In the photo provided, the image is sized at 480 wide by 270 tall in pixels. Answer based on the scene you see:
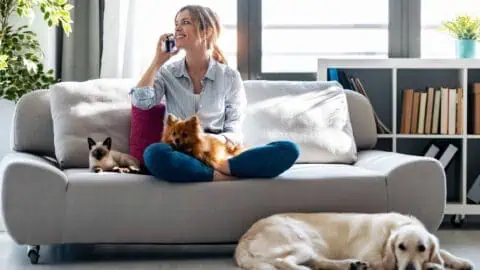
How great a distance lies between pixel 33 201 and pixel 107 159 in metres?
0.44

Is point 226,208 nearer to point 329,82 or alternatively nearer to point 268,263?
point 268,263

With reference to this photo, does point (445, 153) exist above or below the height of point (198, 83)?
below

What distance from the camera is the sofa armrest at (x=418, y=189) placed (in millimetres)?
3357

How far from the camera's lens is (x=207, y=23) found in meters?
3.76

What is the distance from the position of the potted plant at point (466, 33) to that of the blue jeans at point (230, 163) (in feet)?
5.06

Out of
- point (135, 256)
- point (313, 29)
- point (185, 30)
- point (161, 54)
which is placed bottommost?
point (135, 256)

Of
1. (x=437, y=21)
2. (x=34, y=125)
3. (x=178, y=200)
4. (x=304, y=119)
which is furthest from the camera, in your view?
(x=437, y=21)

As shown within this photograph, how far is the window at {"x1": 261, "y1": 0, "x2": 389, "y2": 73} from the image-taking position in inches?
188

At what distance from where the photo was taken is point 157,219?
10.8 ft

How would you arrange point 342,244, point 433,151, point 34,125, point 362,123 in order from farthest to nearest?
point 433,151 < point 362,123 < point 34,125 < point 342,244

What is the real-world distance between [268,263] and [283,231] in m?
0.16

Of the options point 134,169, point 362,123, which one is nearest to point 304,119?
point 362,123

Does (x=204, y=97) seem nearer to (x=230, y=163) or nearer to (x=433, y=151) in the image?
(x=230, y=163)

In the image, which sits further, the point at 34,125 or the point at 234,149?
the point at 34,125
